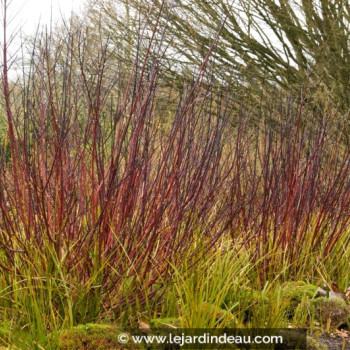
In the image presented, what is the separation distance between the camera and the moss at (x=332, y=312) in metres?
3.34

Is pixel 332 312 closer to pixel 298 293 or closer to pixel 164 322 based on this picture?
pixel 298 293

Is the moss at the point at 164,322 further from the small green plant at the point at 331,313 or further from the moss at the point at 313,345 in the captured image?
the small green plant at the point at 331,313

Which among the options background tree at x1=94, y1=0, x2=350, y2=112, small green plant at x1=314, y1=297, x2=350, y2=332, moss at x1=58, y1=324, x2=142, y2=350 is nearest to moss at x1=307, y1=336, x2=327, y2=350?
small green plant at x1=314, y1=297, x2=350, y2=332

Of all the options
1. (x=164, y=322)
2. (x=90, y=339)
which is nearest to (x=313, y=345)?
(x=164, y=322)

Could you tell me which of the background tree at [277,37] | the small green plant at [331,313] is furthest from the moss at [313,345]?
the background tree at [277,37]

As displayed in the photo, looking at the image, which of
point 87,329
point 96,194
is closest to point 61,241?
point 96,194

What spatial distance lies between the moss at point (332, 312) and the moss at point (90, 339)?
1.33 m

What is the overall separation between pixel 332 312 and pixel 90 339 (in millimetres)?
1564

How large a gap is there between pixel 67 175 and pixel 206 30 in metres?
5.81

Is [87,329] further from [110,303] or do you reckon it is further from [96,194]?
[96,194]

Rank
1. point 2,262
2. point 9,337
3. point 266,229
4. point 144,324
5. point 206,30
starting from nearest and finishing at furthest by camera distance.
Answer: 1. point 9,337
2. point 144,324
3. point 2,262
4. point 266,229
5. point 206,30

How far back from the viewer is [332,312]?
334 centimetres

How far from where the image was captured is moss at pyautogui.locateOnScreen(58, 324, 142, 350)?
2404 mm

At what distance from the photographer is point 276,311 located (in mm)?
2775
